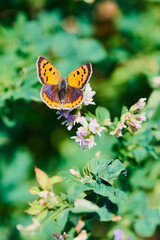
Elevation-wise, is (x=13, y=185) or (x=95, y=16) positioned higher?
(x=95, y=16)

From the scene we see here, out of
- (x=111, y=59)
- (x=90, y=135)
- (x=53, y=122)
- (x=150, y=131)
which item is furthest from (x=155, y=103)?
(x=53, y=122)

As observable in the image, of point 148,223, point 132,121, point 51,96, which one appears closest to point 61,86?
point 51,96

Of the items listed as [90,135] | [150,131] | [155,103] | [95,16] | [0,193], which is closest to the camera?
[90,135]

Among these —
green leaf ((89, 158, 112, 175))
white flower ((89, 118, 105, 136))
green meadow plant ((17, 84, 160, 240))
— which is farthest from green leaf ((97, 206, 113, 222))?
white flower ((89, 118, 105, 136))

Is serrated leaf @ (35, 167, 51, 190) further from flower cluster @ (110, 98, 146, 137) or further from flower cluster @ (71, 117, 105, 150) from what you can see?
flower cluster @ (110, 98, 146, 137)

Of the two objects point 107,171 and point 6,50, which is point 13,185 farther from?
point 107,171

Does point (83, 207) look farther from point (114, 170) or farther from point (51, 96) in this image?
point (51, 96)
